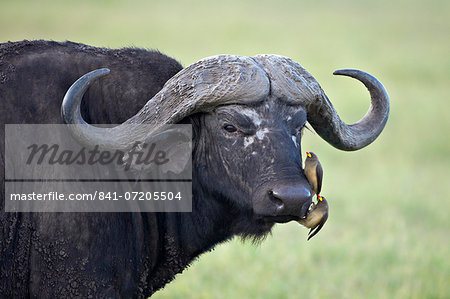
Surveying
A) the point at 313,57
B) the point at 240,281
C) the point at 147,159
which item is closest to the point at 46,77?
the point at 147,159

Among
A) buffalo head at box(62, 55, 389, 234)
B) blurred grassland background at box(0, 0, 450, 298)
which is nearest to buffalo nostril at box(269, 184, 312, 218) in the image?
buffalo head at box(62, 55, 389, 234)

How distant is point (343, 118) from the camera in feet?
56.5

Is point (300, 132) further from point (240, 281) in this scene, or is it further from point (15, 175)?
point (240, 281)

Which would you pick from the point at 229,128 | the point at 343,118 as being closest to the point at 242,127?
the point at 229,128

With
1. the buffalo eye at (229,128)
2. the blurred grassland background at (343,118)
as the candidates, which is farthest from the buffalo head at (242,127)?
the blurred grassland background at (343,118)

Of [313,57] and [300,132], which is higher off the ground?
[313,57]

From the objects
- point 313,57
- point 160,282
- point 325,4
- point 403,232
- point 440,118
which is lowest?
point 160,282

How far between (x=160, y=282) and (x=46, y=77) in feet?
6.52

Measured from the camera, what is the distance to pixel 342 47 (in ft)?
86.6

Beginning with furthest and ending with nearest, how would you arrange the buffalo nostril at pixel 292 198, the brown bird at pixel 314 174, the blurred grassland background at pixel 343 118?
1. the blurred grassland background at pixel 343 118
2. the brown bird at pixel 314 174
3. the buffalo nostril at pixel 292 198

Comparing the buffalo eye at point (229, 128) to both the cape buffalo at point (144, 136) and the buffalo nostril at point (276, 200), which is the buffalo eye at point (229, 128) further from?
the buffalo nostril at point (276, 200)

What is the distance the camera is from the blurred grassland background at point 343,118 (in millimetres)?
8312

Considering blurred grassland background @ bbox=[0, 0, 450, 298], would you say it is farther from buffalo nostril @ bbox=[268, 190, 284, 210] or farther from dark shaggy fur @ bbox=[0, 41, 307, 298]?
buffalo nostril @ bbox=[268, 190, 284, 210]

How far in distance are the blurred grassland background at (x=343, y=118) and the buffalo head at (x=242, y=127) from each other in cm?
107
